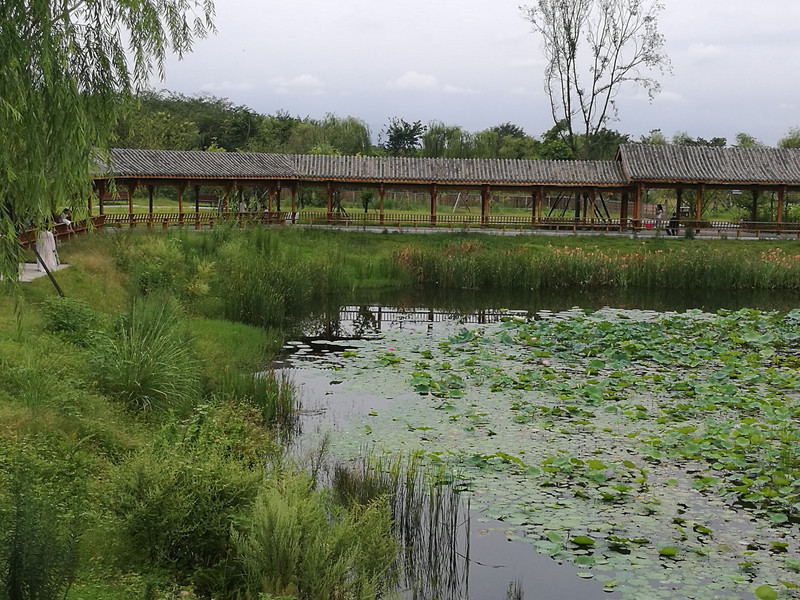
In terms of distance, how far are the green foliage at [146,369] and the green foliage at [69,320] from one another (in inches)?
27.3

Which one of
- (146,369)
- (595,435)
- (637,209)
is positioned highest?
(637,209)

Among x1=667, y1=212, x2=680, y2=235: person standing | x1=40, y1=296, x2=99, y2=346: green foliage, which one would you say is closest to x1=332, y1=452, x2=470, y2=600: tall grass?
x1=40, y1=296, x2=99, y2=346: green foliage

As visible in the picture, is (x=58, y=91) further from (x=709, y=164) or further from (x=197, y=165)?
(x=709, y=164)

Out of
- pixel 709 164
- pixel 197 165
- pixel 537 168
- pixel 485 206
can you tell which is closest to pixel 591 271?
pixel 485 206

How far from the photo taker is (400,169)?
105 ft

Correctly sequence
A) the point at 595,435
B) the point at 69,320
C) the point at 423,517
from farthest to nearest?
the point at 69,320 < the point at 595,435 < the point at 423,517

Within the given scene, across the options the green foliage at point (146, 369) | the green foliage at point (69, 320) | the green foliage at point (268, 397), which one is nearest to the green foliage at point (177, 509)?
the green foliage at point (146, 369)

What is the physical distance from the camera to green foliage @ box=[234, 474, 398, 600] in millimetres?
5508

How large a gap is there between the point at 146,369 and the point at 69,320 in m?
2.47

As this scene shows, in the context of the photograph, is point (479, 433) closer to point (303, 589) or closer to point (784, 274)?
point (303, 589)

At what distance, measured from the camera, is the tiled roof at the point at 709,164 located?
31.8 meters

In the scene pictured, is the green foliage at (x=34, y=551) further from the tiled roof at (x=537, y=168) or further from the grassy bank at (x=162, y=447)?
the tiled roof at (x=537, y=168)

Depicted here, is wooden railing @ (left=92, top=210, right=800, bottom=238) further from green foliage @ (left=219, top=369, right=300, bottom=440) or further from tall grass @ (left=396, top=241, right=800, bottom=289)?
green foliage @ (left=219, top=369, right=300, bottom=440)

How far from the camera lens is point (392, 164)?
32.4 metres
